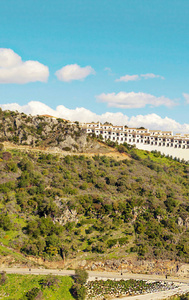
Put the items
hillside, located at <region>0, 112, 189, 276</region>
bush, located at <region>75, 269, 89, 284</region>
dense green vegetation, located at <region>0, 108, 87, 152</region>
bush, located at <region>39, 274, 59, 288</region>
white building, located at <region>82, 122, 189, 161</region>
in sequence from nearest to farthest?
1. bush, located at <region>39, 274, 59, 288</region>
2. bush, located at <region>75, 269, 89, 284</region>
3. hillside, located at <region>0, 112, 189, 276</region>
4. dense green vegetation, located at <region>0, 108, 87, 152</region>
5. white building, located at <region>82, 122, 189, 161</region>

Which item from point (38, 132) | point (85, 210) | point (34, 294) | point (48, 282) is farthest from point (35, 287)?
point (38, 132)

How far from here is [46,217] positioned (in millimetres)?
57469

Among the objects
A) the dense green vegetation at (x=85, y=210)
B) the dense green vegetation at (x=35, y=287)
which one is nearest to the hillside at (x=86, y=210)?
the dense green vegetation at (x=85, y=210)

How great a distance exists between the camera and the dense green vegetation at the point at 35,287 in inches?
1612

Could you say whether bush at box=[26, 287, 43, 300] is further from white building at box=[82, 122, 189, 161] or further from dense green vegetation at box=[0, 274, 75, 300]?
white building at box=[82, 122, 189, 161]

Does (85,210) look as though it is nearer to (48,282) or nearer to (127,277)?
(127,277)

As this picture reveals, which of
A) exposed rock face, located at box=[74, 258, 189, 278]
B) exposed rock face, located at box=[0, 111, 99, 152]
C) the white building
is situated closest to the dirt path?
exposed rock face, located at box=[0, 111, 99, 152]

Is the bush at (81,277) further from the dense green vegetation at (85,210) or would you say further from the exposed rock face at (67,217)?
the exposed rock face at (67,217)

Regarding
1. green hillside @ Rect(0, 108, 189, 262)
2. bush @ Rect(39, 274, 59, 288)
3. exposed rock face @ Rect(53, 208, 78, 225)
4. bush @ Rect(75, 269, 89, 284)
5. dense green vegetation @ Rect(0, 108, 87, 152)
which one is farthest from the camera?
dense green vegetation @ Rect(0, 108, 87, 152)

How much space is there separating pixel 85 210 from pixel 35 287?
21923mm

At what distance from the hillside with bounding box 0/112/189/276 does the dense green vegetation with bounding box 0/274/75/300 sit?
232 inches

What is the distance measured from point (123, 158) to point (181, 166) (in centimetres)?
2594

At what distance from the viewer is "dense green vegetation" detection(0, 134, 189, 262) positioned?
174 ft

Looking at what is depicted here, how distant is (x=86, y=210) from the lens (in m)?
61.1
